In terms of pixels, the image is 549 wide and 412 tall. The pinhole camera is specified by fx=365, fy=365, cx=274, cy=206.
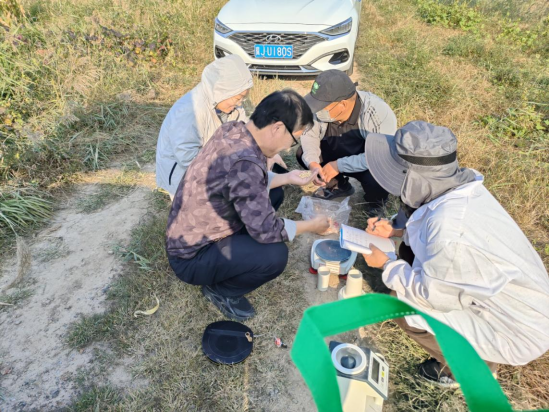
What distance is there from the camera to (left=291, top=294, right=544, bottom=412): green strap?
1.83 ft

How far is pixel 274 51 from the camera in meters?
4.73

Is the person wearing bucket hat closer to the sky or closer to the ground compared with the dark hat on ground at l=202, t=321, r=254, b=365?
closer to the sky

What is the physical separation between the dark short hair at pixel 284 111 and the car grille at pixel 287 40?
3.18 meters

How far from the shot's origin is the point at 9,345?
7.38 feet

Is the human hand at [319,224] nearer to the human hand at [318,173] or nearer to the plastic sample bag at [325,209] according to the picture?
the human hand at [318,173]

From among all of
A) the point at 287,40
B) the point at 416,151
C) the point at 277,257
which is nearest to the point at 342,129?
the point at 277,257

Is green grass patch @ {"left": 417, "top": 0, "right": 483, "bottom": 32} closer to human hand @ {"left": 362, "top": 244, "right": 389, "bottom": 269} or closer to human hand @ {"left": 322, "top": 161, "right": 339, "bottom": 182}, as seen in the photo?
human hand @ {"left": 322, "top": 161, "right": 339, "bottom": 182}

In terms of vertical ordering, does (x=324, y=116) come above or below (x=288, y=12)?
below

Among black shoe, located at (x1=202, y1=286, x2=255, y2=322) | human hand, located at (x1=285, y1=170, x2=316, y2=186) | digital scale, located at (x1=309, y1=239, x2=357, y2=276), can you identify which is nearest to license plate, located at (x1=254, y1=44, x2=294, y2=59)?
human hand, located at (x1=285, y1=170, x2=316, y2=186)

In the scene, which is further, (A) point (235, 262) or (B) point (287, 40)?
(B) point (287, 40)

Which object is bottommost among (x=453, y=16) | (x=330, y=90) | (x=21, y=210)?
(x=21, y=210)

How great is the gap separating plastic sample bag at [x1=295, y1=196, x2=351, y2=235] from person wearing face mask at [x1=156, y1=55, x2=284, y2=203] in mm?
1042

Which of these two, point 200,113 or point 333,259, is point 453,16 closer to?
point 200,113

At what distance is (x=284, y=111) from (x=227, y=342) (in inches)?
55.0
